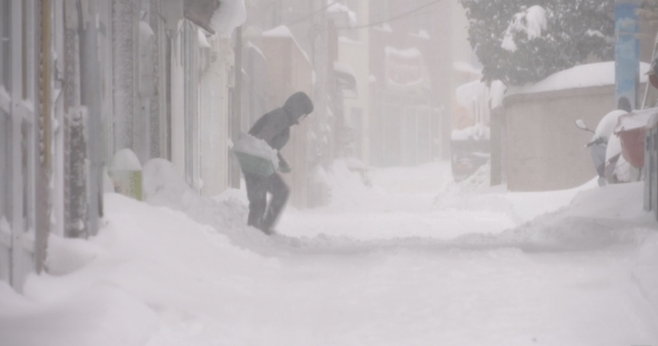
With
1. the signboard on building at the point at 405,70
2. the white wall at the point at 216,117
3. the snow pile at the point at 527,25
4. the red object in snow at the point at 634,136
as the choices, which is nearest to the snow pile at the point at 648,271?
the red object in snow at the point at 634,136

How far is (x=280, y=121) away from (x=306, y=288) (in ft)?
12.6

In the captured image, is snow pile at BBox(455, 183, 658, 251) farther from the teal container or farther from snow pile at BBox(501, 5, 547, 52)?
snow pile at BBox(501, 5, 547, 52)

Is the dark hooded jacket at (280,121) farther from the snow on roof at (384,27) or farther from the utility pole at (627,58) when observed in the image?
the snow on roof at (384,27)

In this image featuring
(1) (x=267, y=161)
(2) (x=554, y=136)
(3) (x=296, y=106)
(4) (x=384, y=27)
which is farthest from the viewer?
(4) (x=384, y=27)

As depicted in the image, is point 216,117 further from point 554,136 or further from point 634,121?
point 634,121

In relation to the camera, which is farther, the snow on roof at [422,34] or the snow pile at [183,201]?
the snow on roof at [422,34]

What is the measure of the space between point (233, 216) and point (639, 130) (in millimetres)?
4517

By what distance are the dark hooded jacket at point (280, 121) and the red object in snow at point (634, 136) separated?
3437 millimetres

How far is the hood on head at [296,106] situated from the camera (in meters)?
8.88

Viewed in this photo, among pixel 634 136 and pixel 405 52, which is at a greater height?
pixel 405 52

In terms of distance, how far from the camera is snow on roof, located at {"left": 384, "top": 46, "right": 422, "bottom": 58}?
56312mm

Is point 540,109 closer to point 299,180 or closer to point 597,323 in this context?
point 299,180

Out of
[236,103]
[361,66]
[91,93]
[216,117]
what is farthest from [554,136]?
[361,66]

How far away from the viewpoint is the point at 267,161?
8.33m
